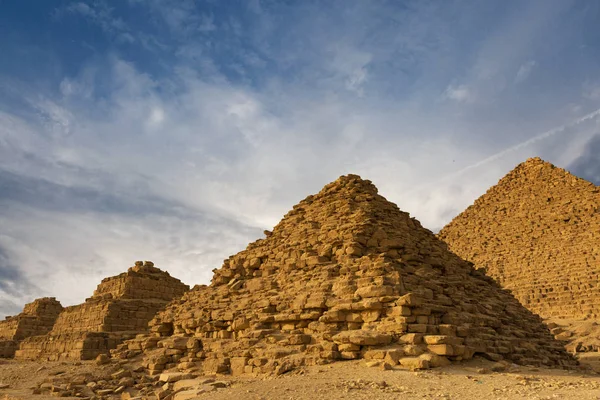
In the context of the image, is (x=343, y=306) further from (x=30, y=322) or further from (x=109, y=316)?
(x=30, y=322)

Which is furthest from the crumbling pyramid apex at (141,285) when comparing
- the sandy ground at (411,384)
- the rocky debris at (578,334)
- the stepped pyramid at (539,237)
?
the stepped pyramid at (539,237)

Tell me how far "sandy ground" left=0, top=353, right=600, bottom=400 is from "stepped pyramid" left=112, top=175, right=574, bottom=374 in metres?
0.46

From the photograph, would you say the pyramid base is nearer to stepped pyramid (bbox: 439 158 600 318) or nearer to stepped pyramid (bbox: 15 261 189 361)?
stepped pyramid (bbox: 15 261 189 361)

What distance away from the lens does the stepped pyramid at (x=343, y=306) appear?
34.5ft

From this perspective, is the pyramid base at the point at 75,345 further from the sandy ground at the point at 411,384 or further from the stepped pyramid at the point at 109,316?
the sandy ground at the point at 411,384

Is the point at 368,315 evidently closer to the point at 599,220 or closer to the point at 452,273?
the point at 452,273

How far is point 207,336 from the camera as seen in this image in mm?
14227

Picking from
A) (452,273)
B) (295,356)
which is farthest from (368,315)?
(452,273)

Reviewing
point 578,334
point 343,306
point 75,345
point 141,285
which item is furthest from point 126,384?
point 578,334

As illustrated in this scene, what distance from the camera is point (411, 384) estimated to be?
8445mm

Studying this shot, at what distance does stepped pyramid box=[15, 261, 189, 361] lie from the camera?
2041 cm

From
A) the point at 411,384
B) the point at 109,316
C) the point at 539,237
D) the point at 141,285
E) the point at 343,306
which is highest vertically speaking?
the point at 539,237

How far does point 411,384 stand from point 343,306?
9.88 ft

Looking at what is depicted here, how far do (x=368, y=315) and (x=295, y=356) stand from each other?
1.79 meters
